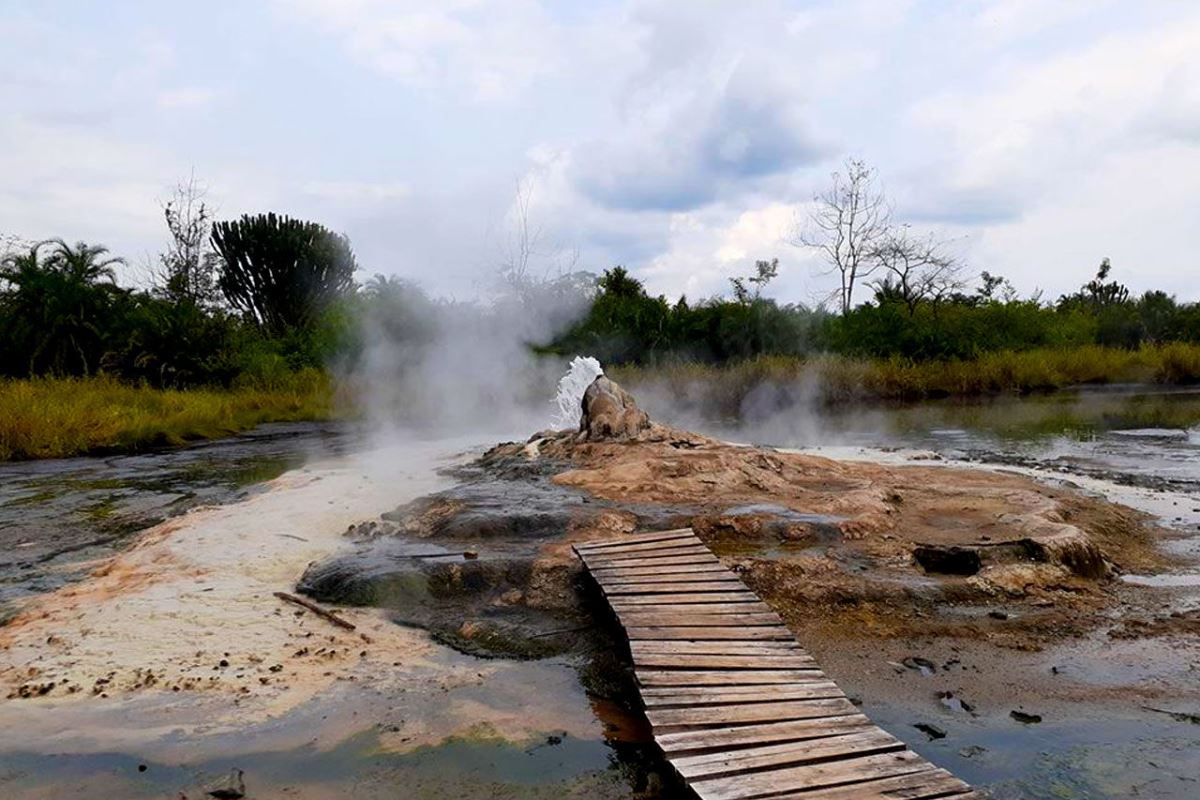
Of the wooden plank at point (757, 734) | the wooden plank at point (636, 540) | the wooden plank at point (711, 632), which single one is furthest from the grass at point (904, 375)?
the wooden plank at point (757, 734)

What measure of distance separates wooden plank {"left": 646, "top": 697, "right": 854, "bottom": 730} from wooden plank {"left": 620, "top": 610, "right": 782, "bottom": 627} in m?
0.95

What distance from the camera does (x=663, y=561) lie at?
570 centimetres

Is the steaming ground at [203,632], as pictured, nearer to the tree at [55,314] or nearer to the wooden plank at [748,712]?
the wooden plank at [748,712]

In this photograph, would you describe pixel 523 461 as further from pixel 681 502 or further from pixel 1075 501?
pixel 1075 501

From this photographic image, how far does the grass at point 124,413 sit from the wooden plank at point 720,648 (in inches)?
523

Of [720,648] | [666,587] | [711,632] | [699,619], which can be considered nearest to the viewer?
[720,648]

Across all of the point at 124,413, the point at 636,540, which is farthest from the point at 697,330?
the point at 636,540

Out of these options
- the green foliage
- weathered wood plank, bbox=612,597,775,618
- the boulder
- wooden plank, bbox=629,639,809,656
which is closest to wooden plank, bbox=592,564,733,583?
weathered wood plank, bbox=612,597,775,618

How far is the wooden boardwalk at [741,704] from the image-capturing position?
3004 mm

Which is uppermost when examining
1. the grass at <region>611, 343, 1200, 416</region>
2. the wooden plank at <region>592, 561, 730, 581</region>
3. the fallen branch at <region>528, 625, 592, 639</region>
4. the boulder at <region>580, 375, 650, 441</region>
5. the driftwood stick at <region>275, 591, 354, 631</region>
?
the grass at <region>611, 343, 1200, 416</region>

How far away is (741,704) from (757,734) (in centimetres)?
30

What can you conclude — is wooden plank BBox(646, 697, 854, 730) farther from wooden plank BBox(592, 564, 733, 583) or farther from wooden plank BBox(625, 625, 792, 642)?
wooden plank BBox(592, 564, 733, 583)

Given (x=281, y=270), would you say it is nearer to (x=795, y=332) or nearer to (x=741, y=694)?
(x=795, y=332)

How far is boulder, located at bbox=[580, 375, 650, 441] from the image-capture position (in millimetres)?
10305
